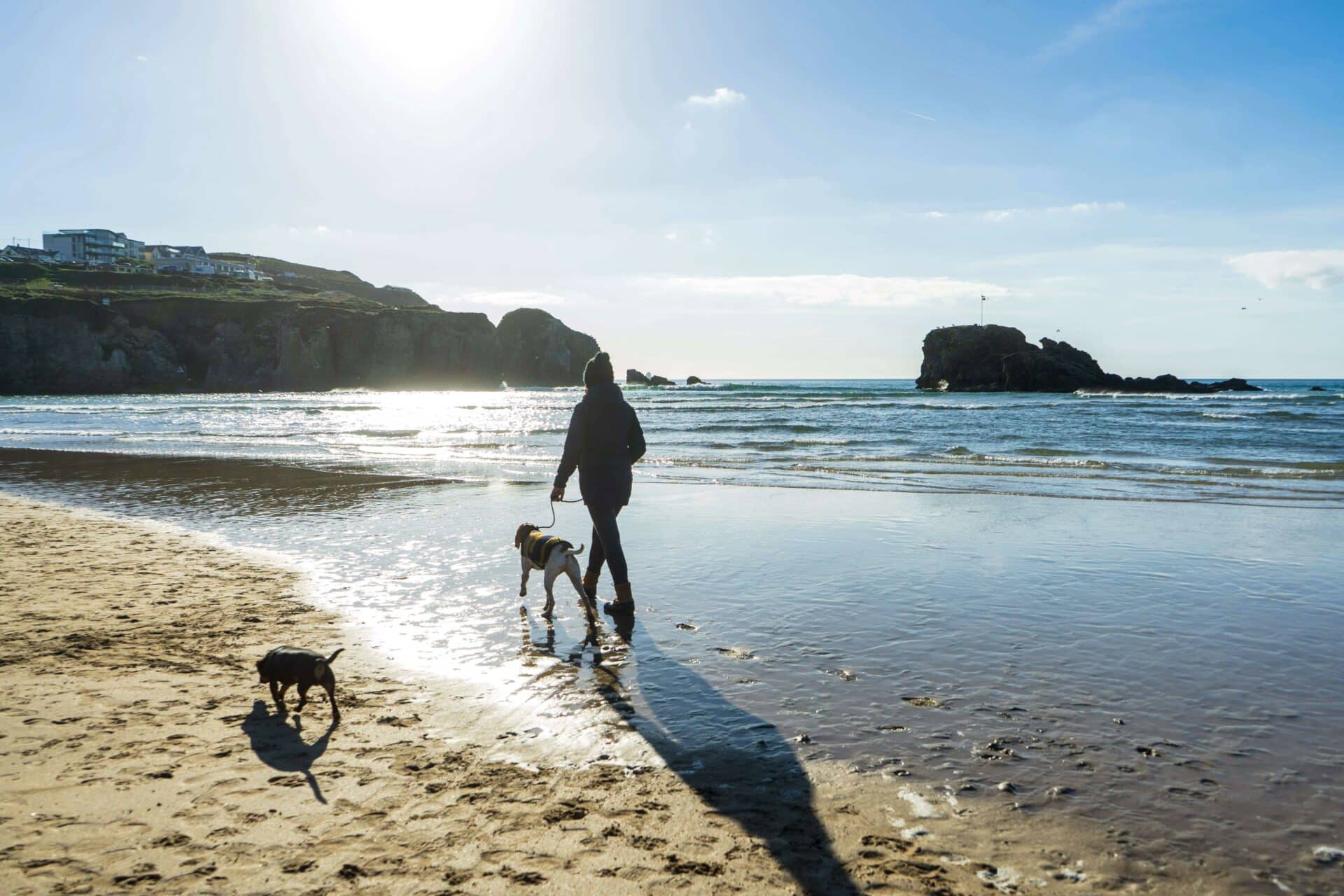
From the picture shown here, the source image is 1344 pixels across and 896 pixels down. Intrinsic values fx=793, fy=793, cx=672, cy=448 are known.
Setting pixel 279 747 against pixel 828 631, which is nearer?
pixel 279 747

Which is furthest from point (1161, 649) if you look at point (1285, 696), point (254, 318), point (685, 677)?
point (254, 318)

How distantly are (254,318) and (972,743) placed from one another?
9764cm

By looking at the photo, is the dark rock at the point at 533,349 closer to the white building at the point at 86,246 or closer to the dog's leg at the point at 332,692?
the white building at the point at 86,246

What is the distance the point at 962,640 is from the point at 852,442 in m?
20.8

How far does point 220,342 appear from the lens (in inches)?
3369

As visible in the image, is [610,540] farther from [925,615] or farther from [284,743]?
[284,743]

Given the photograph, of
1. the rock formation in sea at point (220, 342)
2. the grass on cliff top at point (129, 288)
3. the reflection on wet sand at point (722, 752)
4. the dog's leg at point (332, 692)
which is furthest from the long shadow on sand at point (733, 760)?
the grass on cliff top at point (129, 288)

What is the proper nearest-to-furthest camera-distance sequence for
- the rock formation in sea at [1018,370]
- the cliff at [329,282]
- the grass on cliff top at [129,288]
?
the rock formation in sea at [1018,370] → the grass on cliff top at [129,288] → the cliff at [329,282]

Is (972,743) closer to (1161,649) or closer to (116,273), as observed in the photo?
(1161,649)

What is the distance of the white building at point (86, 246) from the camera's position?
136m

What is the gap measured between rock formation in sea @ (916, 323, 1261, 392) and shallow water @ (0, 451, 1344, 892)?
70.2 meters

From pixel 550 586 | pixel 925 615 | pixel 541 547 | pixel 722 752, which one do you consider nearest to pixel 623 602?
pixel 550 586

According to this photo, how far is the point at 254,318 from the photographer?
8769 centimetres

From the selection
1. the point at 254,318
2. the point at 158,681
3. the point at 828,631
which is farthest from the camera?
the point at 254,318
